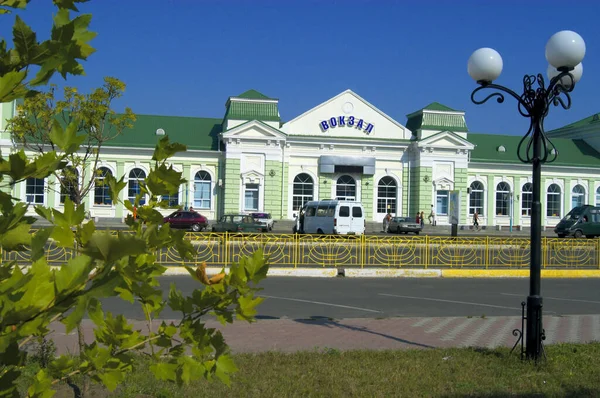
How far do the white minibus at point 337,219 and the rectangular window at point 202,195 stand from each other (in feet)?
39.0

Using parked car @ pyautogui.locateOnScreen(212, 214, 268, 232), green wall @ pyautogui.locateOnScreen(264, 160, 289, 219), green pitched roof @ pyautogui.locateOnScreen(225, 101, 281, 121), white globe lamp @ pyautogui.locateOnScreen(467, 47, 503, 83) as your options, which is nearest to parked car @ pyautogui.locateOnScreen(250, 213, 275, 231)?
parked car @ pyautogui.locateOnScreen(212, 214, 268, 232)

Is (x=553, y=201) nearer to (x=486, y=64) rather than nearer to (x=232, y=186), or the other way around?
(x=232, y=186)

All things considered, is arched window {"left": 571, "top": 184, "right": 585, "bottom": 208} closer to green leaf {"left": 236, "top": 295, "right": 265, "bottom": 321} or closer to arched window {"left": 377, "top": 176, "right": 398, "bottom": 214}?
arched window {"left": 377, "top": 176, "right": 398, "bottom": 214}

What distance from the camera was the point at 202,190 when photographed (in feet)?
137

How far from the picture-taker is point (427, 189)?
43.1m

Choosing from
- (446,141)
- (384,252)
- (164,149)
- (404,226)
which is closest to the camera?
(164,149)

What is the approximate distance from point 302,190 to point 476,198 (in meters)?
14.9

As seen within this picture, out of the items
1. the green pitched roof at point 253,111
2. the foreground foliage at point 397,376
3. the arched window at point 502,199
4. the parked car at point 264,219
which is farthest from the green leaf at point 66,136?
the arched window at point 502,199

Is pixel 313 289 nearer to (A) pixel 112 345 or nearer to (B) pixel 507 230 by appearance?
(A) pixel 112 345

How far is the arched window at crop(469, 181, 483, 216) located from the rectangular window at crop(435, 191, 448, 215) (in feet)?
11.0

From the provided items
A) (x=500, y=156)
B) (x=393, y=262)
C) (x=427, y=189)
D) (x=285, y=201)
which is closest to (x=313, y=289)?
(x=393, y=262)

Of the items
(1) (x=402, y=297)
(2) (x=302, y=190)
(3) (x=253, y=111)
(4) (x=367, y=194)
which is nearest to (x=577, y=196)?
(4) (x=367, y=194)

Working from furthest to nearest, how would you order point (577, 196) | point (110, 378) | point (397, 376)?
point (577, 196)
point (397, 376)
point (110, 378)

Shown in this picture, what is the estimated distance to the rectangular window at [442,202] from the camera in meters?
43.7
